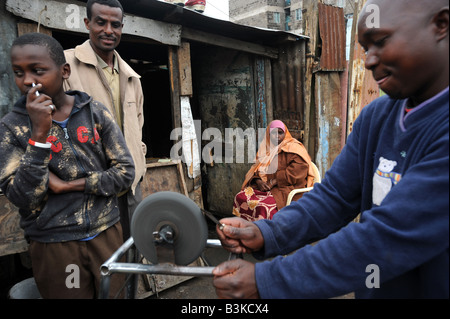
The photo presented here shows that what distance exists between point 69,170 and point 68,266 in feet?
1.70

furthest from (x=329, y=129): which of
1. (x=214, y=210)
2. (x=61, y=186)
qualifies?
(x=61, y=186)

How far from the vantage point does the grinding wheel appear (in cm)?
134

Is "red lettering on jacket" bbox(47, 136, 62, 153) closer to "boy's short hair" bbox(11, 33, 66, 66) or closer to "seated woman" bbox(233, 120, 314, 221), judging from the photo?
"boy's short hair" bbox(11, 33, 66, 66)

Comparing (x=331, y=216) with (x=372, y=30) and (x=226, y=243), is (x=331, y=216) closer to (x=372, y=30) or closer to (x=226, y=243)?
(x=226, y=243)

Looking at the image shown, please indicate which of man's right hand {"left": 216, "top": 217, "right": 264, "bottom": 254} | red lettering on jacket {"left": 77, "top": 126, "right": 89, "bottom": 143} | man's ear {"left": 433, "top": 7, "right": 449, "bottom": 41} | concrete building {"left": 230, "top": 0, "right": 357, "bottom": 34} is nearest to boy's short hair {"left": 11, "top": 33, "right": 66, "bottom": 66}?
red lettering on jacket {"left": 77, "top": 126, "right": 89, "bottom": 143}

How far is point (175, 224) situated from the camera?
4.43ft

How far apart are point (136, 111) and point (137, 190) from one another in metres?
0.69

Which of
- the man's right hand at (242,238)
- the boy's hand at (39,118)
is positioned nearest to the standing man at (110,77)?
the boy's hand at (39,118)

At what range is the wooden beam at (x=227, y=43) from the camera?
4332 millimetres

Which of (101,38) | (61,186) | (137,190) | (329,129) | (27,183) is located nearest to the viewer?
(27,183)

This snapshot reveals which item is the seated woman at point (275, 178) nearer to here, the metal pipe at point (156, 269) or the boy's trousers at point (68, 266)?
the boy's trousers at point (68, 266)

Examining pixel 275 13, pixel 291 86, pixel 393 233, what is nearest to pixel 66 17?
pixel 393 233

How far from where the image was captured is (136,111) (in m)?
2.72

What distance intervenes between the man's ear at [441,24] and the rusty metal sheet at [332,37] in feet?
15.0
